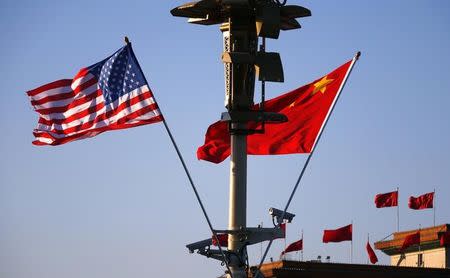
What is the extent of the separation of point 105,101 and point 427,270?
1486 inches

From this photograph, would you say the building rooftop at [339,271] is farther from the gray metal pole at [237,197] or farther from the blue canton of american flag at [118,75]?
the gray metal pole at [237,197]

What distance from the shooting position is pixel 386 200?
79.1 meters

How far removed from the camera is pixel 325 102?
42.0 meters

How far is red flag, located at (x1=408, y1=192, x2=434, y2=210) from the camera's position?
80.1 meters

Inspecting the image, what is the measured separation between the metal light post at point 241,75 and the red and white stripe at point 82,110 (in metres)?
2.72

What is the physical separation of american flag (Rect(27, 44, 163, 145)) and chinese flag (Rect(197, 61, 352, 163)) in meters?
4.27

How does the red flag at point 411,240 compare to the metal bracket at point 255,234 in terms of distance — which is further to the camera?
the red flag at point 411,240

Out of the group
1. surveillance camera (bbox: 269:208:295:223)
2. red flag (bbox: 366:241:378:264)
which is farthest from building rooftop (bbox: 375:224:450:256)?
surveillance camera (bbox: 269:208:295:223)

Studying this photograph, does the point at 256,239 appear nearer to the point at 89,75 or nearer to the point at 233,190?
the point at 233,190

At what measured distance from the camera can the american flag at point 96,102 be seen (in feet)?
128

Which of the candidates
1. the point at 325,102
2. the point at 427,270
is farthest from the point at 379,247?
the point at 325,102

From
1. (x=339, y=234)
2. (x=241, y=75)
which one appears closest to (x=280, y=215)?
(x=241, y=75)

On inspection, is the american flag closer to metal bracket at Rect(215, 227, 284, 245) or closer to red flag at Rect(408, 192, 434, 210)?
metal bracket at Rect(215, 227, 284, 245)

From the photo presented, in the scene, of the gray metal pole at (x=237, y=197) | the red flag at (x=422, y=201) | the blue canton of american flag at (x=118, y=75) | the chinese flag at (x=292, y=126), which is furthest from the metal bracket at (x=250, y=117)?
the red flag at (x=422, y=201)
